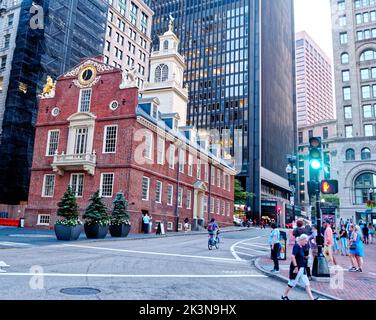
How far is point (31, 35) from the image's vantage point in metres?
50.1

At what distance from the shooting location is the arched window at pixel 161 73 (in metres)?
46.3

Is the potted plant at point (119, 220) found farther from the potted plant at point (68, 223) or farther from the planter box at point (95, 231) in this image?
the potted plant at point (68, 223)

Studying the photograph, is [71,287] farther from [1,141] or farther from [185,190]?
[1,141]

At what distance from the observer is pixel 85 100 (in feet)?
111

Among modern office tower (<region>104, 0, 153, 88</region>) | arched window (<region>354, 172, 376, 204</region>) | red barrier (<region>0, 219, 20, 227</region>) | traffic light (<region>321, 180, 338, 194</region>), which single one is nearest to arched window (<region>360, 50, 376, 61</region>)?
arched window (<region>354, 172, 376, 204</region>)

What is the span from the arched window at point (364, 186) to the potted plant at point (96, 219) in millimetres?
42804

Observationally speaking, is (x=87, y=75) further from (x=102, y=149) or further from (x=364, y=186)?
(x=364, y=186)

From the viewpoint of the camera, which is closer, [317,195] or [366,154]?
[317,195]

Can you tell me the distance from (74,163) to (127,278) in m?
23.1

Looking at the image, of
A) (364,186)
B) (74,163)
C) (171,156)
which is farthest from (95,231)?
(364,186)

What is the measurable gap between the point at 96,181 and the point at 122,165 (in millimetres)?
3043

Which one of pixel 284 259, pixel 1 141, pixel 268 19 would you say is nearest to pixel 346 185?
pixel 284 259

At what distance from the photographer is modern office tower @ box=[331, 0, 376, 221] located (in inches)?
2056

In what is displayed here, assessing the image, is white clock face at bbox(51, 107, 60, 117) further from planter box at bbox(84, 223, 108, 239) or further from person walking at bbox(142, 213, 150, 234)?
planter box at bbox(84, 223, 108, 239)
